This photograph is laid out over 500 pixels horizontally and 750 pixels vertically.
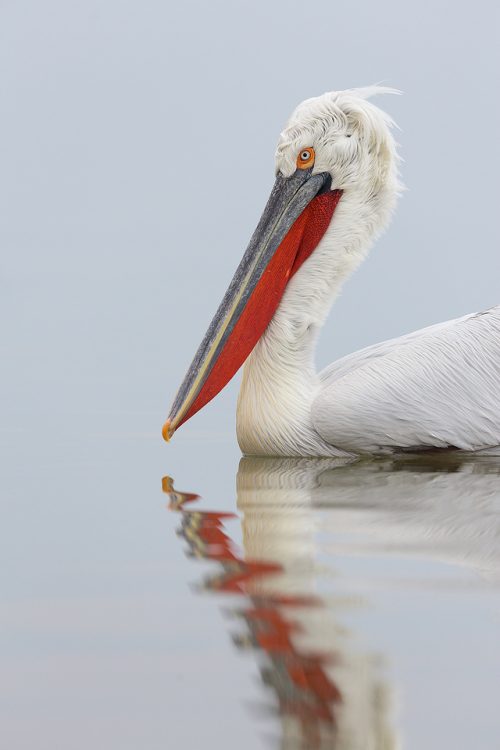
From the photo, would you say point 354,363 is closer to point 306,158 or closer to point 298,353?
point 298,353

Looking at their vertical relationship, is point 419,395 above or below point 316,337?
below

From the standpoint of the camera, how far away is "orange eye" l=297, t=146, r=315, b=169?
5.89m

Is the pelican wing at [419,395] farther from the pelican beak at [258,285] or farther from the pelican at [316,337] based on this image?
the pelican beak at [258,285]

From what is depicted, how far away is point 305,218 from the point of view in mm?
6059

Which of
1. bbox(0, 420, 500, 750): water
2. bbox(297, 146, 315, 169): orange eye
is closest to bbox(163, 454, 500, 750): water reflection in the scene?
bbox(0, 420, 500, 750): water

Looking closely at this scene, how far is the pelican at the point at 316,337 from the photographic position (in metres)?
5.45

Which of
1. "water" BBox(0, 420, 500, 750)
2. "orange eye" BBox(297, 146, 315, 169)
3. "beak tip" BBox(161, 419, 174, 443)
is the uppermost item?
"orange eye" BBox(297, 146, 315, 169)

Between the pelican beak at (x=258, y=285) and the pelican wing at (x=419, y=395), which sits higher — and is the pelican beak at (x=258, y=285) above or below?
above

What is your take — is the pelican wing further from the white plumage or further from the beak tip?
the beak tip

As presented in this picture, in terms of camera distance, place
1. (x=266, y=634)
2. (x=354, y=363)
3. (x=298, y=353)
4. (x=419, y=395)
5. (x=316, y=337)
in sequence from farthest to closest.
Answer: (x=316, y=337) < (x=298, y=353) < (x=354, y=363) < (x=419, y=395) < (x=266, y=634)

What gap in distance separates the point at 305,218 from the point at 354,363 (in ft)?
2.85

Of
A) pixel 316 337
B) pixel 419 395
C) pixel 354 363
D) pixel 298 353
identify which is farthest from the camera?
pixel 316 337

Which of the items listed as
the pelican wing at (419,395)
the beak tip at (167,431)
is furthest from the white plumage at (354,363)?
the beak tip at (167,431)

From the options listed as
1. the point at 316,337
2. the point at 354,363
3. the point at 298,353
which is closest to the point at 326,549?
the point at 354,363
